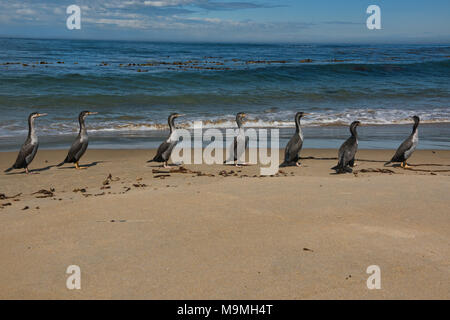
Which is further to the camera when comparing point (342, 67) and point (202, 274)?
point (342, 67)

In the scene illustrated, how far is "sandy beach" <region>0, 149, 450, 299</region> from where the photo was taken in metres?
3.44

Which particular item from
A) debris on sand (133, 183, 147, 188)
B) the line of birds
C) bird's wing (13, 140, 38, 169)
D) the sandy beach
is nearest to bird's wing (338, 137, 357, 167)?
the line of birds

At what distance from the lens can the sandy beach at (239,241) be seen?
11.3 feet

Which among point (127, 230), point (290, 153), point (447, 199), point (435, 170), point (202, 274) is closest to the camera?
point (202, 274)

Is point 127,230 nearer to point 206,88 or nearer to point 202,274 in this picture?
point 202,274

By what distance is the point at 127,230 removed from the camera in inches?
180

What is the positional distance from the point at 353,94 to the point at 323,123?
8.78 meters

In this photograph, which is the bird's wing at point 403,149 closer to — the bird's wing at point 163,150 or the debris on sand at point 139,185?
the bird's wing at point 163,150

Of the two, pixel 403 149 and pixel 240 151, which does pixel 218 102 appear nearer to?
pixel 240 151

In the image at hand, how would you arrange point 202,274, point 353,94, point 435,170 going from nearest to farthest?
point 202,274 < point 435,170 < point 353,94

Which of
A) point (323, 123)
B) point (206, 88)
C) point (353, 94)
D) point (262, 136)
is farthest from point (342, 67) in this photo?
point (262, 136)

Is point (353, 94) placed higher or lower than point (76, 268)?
higher

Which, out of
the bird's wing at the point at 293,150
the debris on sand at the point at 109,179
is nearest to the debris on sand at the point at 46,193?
the debris on sand at the point at 109,179
